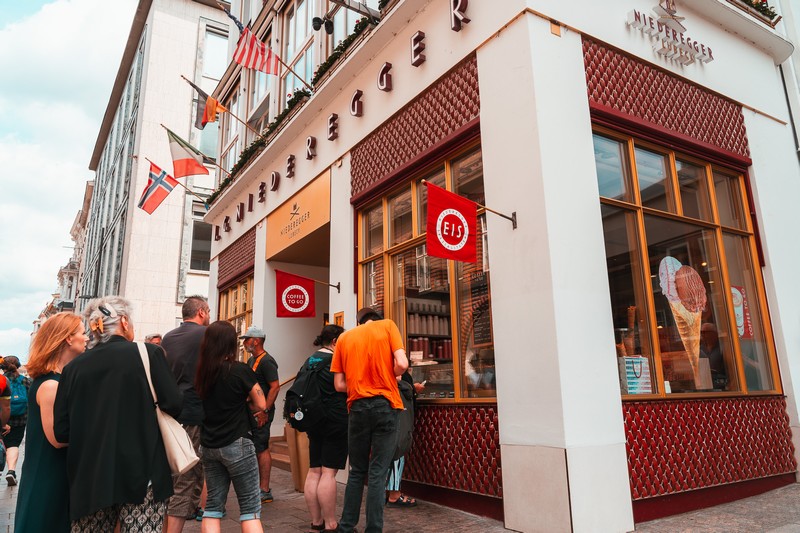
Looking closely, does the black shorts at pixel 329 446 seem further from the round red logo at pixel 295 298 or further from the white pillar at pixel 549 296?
the round red logo at pixel 295 298

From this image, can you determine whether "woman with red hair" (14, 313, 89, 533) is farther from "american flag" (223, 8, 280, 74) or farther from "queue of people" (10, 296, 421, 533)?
"american flag" (223, 8, 280, 74)

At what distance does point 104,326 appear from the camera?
3408 mm

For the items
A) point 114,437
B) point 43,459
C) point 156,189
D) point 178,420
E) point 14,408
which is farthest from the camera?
point 156,189

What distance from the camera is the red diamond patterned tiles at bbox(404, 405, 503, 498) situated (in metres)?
5.73

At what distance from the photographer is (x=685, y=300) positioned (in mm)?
6570

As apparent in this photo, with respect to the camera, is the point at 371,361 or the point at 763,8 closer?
the point at 371,361

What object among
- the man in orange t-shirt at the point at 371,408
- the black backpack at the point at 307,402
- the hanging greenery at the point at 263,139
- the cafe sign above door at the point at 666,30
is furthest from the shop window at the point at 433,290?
the hanging greenery at the point at 263,139

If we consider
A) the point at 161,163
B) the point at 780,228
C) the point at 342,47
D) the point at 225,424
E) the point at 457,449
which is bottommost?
the point at 457,449

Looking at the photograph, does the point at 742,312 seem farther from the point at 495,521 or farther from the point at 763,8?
the point at 763,8

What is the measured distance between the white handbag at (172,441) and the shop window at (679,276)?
4.18 m

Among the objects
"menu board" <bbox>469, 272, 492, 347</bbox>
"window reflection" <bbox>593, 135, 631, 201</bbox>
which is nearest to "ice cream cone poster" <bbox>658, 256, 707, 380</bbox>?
"window reflection" <bbox>593, 135, 631, 201</bbox>

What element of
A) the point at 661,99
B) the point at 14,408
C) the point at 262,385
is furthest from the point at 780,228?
→ the point at 14,408

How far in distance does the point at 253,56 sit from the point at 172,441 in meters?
9.05

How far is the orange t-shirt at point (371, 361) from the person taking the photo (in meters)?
4.96
